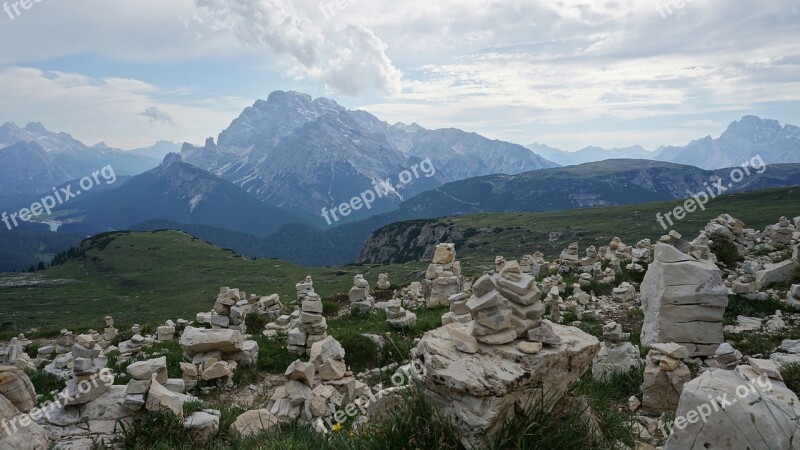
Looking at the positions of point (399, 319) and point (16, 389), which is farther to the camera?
point (399, 319)

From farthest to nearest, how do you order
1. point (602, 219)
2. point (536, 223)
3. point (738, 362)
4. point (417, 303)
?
point (536, 223) → point (602, 219) → point (417, 303) → point (738, 362)

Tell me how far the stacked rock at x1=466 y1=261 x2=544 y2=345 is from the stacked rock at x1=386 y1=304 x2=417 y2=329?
11.7 metres

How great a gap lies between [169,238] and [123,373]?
189218 mm

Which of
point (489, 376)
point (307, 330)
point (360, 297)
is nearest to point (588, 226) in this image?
point (360, 297)

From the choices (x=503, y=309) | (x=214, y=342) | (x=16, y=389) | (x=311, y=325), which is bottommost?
(x=311, y=325)

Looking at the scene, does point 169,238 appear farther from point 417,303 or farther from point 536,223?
point 417,303

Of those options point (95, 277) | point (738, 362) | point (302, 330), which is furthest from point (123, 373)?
point (95, 277)

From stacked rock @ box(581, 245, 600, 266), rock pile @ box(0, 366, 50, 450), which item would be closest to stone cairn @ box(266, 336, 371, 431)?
rock pile @ box(0, 366, 50, 450)

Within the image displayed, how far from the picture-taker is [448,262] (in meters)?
31.6

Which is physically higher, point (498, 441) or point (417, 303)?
point (498, 441)

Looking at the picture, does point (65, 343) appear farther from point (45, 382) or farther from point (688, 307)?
point (688, 307)

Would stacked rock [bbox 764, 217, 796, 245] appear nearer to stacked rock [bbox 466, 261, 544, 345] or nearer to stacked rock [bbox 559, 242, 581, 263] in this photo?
stacked rock [bbox 559, 242, 581, 263]

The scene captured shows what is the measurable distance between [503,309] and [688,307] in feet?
31.5

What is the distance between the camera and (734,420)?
6711mm
